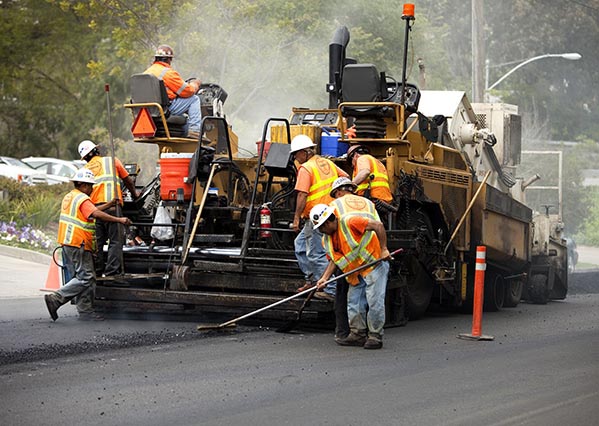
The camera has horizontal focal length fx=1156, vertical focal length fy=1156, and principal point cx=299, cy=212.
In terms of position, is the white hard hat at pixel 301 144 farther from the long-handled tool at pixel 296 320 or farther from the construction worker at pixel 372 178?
the long-handled tool at pixel 296 320

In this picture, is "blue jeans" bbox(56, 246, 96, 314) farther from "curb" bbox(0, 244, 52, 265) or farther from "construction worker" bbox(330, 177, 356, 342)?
"curb" bbox(0, 244, 52, 265)

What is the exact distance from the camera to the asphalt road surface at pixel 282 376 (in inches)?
275

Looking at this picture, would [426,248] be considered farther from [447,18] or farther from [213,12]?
[447,18]

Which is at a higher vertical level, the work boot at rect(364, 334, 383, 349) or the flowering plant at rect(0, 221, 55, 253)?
the flowering plant at rect(0, 221, 55, 253)

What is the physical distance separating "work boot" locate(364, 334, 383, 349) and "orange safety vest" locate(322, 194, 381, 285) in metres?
0.54

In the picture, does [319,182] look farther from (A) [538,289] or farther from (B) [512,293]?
(A) [538,289]

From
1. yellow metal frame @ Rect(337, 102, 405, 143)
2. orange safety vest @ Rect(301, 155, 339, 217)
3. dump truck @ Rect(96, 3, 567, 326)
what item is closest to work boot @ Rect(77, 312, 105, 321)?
dump truck @ Rect(96, 3, 567, 326)

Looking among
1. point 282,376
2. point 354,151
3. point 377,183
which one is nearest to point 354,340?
point 282,376

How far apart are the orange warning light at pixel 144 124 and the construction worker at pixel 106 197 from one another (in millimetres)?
415

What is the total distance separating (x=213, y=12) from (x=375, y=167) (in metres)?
11.2

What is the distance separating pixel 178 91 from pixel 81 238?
2.00 m

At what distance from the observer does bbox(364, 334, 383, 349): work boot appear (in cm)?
980

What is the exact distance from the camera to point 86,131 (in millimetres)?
32188

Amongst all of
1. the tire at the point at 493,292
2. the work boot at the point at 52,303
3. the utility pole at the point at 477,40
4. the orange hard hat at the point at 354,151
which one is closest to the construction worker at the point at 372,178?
the orange hard hat at the point at 354,151
